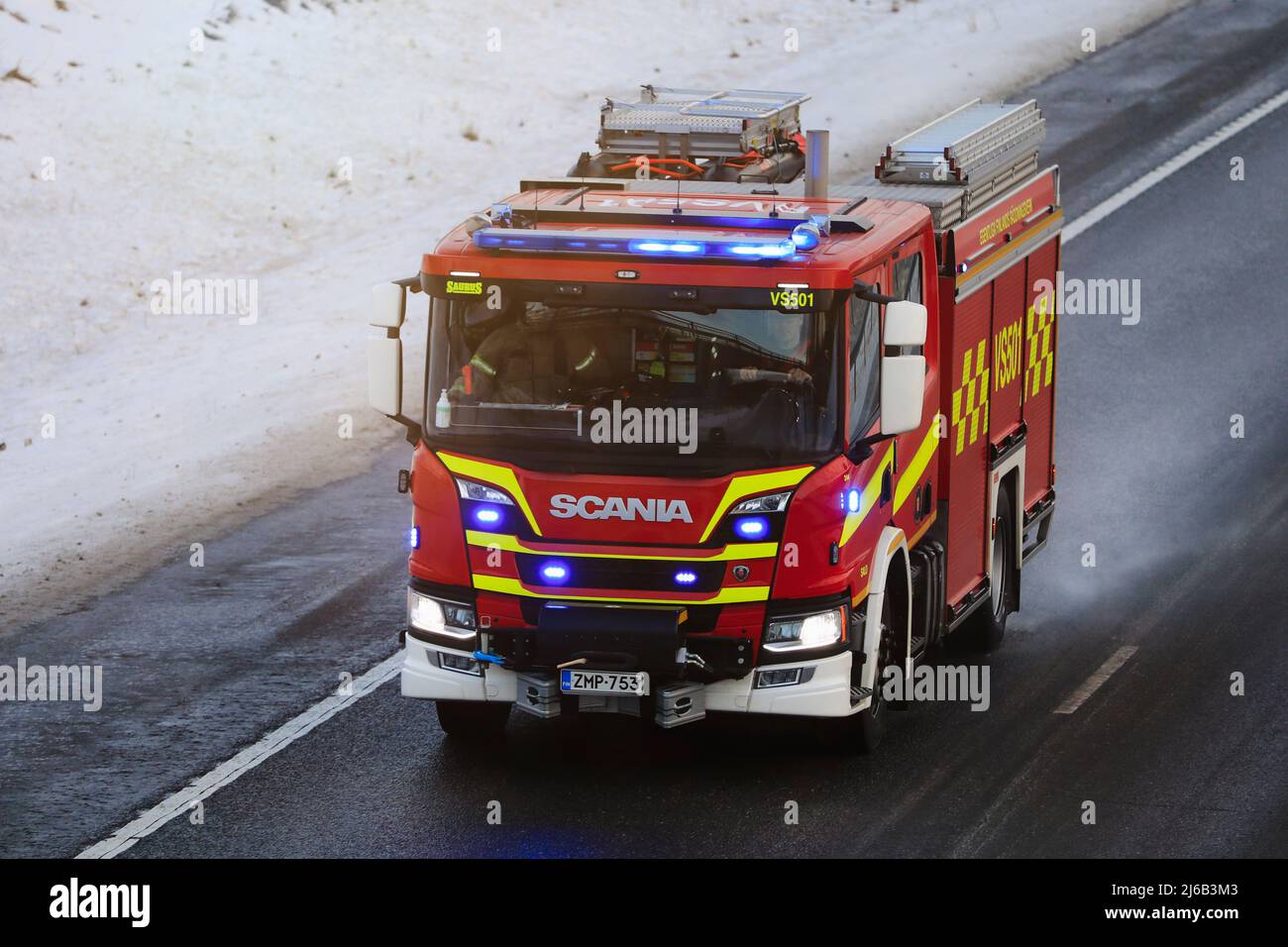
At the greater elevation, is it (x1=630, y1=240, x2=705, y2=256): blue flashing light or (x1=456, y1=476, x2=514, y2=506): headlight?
(x1=630, y1=240, x2=705, y2=256): blue flashing light

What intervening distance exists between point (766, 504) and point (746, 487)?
137mm

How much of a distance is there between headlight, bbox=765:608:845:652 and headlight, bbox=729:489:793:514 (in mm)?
606

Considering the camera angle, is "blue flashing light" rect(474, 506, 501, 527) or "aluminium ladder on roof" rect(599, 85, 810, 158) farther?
"aluminium ladder on roof" rect(599, 85, 810, 158)

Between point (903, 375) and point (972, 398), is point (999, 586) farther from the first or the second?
point (903, 375)

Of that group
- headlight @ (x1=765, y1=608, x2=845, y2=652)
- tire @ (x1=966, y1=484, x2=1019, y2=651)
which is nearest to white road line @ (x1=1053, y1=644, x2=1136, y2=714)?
tire @ (x1=966, y1=484, x2=1019, y2=651)

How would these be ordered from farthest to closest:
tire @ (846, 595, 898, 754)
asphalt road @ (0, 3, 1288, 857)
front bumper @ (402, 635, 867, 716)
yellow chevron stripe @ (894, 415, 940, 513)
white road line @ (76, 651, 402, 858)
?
yellow chevron stripe @ (894, 415, 940, 513), tire @ (846, 595, 898, 754), front bumper @ (402, 635, 867, 716), asphalt road @ (0, 3, 1288, 857), white road line @ (76, 651, 402, 858)

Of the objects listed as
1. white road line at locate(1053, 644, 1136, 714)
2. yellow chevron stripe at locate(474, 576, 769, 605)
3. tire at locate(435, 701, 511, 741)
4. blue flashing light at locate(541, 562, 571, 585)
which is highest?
blue flashing light at locate(541, 562, 571, 585)

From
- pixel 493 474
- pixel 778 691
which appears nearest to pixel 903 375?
pixel 778 691

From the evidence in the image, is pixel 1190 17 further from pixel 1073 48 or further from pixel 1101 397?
pixel 1101 397

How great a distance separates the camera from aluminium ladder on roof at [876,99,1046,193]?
1383 centimetres

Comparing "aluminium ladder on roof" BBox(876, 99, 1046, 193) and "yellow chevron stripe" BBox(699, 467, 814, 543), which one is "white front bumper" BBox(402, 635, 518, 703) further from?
"aluminium ladder on roof" BBox(876, 99, 1046, 193)

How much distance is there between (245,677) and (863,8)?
22.5 m

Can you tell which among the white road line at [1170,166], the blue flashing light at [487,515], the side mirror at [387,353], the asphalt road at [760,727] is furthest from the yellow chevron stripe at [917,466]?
the white road line at [1170,166]
